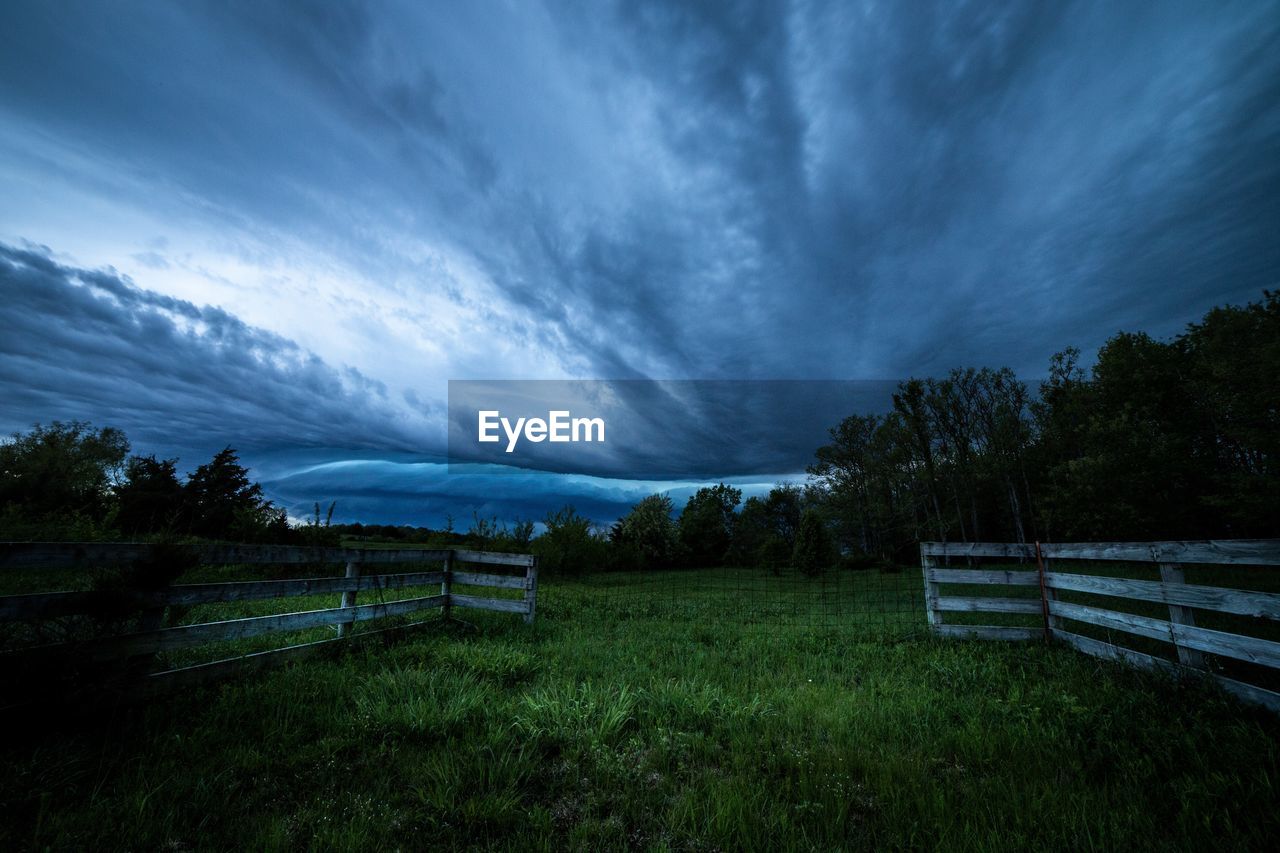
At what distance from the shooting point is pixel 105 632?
3.87 metres

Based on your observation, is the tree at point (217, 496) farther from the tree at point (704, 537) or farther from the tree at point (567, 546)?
the tree at point (704, 537)

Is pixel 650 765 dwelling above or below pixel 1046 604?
below

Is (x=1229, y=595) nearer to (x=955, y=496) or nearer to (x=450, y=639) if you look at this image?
(x=450, y=639)

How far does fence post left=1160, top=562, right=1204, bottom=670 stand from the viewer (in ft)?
15.4

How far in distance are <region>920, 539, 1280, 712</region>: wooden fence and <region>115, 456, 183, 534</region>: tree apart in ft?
92.8

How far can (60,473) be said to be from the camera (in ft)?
101

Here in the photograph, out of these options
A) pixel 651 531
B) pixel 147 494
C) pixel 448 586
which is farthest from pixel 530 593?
pixel 651 531

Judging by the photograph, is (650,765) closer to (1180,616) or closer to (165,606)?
(165,606)

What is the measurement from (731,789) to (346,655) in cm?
496

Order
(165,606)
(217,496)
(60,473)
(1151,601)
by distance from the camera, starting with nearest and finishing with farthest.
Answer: (165,606) < (1151,601) < (217,496) < (60,473)

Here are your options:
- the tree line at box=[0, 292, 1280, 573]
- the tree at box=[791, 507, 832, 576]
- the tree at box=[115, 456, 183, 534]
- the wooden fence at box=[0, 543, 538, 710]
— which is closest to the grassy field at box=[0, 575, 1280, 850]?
the wooden fence at box=[0, 543, 538, 710]

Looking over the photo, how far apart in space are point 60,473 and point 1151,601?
50.7 metres

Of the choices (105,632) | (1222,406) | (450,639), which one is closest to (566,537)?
(450,639)

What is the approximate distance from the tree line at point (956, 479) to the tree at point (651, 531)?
0.16 m
